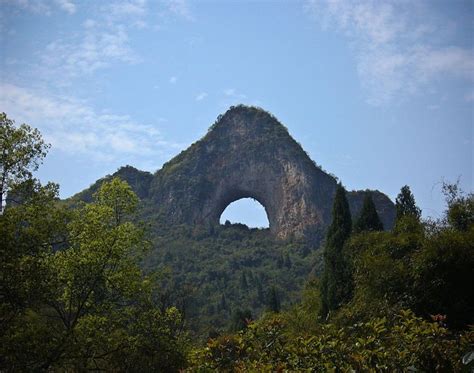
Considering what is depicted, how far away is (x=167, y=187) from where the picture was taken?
290 feet

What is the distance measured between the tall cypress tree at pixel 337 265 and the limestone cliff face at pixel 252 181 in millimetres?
49357

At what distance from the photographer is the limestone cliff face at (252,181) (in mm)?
81875

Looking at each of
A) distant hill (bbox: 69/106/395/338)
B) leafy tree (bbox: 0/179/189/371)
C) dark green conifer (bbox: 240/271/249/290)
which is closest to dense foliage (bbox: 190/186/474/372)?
leafy tree (bbox: 0/179/189/371)

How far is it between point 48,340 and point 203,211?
246ft

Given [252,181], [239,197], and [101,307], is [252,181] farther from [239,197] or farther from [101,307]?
[101,307]

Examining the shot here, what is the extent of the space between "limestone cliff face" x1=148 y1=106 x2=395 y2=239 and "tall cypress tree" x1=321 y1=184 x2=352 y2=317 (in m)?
49.4

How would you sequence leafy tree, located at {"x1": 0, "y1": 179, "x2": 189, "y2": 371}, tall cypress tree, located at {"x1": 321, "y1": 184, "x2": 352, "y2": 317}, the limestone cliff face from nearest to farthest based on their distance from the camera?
leafy tree, located at {"x1": 0, "y1": 179, "x2": 189, "y2": 371} < tall cypress tree, located at {"x1": 321, "y1": 184, "x2": 352, "y2": 317} < the limestone cliff face

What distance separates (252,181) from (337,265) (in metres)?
59.7

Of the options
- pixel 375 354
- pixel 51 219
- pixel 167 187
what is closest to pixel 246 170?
→ pixel 167 187

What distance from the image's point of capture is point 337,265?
27031 millimetres

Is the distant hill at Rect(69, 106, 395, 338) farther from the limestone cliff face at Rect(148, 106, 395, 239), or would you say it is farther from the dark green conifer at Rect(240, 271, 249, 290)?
the dark green conifer at Rect(240, 271, 249, 290)

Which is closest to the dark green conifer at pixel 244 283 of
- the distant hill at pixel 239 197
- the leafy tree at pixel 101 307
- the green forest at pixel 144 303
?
the distant hill at pixel 239 197

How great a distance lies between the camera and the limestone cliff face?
81.9 metres

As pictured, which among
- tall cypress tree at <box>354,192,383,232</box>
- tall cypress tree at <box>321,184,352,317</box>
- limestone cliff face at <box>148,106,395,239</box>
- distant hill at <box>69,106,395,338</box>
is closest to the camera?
tall cypress tree at <box>321,184,352,317</box>
